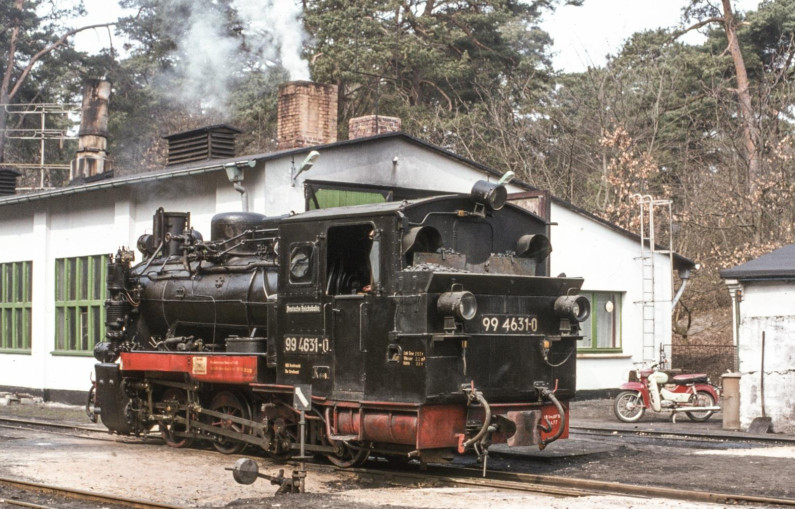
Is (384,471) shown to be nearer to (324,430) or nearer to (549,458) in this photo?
(324,430)

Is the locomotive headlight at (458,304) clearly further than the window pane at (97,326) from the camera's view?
No

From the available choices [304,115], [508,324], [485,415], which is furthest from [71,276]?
[485,415]

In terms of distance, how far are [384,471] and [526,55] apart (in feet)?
101

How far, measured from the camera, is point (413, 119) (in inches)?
1457

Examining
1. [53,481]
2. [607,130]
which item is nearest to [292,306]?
[53,481]

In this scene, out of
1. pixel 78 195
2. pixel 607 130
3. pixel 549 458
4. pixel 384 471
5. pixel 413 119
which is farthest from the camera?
pixel 413 119

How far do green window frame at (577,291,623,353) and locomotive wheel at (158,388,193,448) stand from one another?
10.3 metres

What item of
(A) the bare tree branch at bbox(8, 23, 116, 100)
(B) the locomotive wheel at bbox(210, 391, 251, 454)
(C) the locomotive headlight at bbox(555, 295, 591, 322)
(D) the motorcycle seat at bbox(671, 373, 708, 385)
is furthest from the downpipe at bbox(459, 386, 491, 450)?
(A) the bare tree branch at bbox(8, 23, 116, 100)

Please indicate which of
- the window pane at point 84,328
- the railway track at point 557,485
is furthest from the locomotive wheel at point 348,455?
the window pane at point 84,328

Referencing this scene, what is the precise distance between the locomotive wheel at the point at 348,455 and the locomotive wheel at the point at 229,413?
1.40 metres

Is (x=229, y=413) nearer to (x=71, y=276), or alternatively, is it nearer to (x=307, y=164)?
(x=307, y=164)

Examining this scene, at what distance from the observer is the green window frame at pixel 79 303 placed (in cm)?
2025

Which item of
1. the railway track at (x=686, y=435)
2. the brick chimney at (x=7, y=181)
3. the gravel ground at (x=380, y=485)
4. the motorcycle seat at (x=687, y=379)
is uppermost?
the brick chimney at (x=7, y=181)

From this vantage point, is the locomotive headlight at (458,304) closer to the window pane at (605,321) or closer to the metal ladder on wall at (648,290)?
the metal ladder on wall at (648,290)
